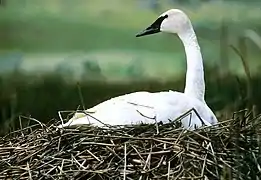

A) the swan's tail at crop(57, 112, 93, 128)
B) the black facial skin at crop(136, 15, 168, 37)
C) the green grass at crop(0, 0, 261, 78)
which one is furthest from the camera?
the green grass at crop(0, 0, 261, 78)

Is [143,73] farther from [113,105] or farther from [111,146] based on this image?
[111,146]

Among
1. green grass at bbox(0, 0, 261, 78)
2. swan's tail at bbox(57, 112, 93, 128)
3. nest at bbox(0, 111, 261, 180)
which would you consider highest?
green grass at bbox(0, 0, 261, 78)

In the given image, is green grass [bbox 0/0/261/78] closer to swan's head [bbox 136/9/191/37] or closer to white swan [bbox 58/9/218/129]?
swan's head [bbox 136/9/191/37]

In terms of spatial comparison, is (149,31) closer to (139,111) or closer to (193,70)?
Result: (193,70)

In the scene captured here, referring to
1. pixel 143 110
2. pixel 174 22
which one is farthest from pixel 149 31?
pixel 143 110

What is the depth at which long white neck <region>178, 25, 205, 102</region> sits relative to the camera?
3.09 metres

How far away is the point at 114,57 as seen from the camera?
4.00 m

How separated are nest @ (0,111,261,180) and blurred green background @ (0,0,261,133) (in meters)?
1.84

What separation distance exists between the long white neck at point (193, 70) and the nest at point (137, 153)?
0.97 meters

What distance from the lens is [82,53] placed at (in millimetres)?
4031

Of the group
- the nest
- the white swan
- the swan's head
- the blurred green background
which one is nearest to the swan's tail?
the white swan

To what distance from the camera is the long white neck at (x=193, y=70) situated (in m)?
3.09

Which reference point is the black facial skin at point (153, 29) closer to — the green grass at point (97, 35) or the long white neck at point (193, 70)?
the long white neck at point (193, 70)

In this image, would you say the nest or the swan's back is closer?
the nest
